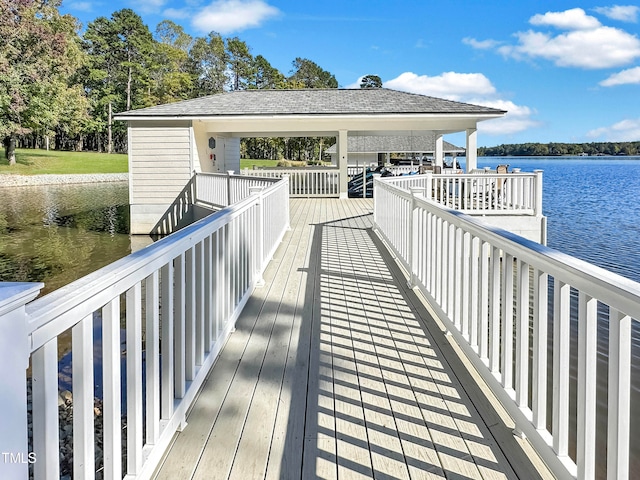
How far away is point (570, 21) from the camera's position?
47188 mm

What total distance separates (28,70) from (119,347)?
34.7 metres

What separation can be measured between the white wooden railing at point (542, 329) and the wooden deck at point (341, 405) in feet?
0.53

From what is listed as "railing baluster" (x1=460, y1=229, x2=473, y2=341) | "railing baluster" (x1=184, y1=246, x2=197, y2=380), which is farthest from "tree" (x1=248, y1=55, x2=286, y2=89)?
"railing baluster" (x1=184, y1=246, x2=197, y2=380)

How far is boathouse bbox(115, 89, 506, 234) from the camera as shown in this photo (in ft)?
43.6

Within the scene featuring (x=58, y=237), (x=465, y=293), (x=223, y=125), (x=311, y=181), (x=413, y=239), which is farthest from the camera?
(x=311, y=181)

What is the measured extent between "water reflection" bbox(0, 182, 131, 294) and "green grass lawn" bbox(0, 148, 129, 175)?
440 inches

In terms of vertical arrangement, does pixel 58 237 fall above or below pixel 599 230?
below

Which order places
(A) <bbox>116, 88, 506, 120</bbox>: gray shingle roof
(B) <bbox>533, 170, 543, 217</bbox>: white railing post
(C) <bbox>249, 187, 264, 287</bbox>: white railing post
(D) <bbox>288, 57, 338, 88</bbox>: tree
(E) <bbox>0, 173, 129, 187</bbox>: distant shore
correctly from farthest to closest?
(D) <bbox>288, 57, 338, 88</bbox>: tree
(E) <bbox>0, 173, 129, 187</bbox>: distant shore
(A) <bbox>116, 88, 506, 120</bbox>: gray shingle roof
(B) <bbox>533, 170, 543, 217</bbox>: white railing post
(C) <bbox>249, 187, 264, 287</bbox>: white railing post

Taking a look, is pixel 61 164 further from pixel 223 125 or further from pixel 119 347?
pixel 119 347

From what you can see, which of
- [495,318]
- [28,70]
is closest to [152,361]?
[495,318]

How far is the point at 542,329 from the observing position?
2.01 metres

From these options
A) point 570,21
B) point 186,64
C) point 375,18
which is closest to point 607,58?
point 570,21

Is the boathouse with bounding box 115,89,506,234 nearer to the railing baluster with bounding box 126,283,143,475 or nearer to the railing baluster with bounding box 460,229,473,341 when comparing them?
the railing baluster with bounding box 460,229,473,341

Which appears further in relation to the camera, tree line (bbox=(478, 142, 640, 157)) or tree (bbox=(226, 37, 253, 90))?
Result: tree line (bbox=(478, 142, 640, 157))
